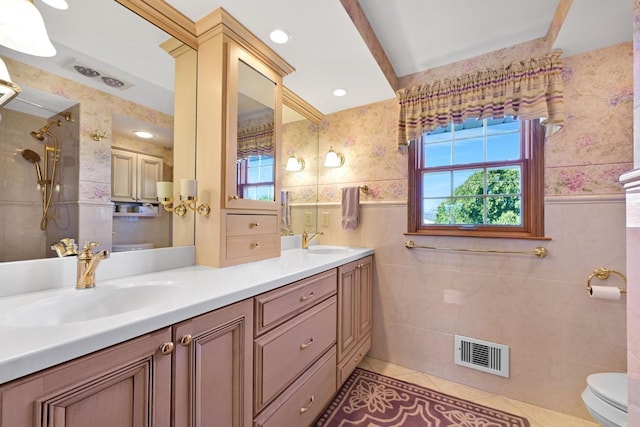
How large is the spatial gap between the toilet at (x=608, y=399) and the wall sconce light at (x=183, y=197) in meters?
2.02

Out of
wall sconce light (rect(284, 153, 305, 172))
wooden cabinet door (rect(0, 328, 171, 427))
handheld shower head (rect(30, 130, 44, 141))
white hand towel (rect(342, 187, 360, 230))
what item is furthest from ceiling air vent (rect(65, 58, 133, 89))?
white hand towel (rect(342, 187, 360, 230))

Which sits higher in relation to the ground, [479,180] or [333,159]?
[333,159]

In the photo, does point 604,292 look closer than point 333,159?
Yes

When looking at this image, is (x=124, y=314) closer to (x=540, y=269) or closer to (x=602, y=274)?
(x=540, y=269)

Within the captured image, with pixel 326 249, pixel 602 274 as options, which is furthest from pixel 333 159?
pixel 602 274

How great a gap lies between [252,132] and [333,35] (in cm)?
69

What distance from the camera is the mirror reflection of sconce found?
3.55ft

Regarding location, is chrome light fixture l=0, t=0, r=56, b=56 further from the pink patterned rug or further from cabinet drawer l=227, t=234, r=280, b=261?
the pink patterned rug

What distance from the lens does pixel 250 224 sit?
5.03 ft

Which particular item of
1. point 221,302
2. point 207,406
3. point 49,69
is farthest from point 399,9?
point 207,406

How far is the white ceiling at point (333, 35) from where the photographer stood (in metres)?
1.06

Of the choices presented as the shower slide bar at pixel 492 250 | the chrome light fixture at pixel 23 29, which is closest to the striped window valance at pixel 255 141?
the chrome light fixture at pixel 23 29

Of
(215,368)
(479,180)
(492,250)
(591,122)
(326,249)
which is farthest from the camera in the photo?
(326,249)

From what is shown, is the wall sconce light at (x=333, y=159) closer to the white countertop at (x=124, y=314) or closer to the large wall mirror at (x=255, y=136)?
the large wall mirror at (x=255, y=136)
